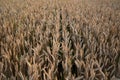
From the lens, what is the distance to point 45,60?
6.13ft

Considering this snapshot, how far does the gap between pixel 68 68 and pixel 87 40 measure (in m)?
0.67

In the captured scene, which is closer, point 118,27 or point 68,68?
point 68,68

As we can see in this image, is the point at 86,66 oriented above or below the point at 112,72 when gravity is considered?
above

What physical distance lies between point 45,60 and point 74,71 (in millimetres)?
268

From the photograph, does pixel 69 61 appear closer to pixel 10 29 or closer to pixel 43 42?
pixel 43 42

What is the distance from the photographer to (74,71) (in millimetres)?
1941

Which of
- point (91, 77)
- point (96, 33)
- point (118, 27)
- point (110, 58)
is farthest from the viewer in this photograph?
point (118, 27)

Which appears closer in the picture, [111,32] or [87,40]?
[87,40]

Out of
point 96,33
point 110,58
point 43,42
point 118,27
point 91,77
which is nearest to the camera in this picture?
point 91,77

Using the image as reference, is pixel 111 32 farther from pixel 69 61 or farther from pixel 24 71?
pixel 24 71

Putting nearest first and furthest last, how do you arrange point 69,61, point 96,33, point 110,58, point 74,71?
point 69,61, point 74,71, point 110,58, point 96,33

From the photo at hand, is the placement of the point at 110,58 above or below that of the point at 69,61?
below

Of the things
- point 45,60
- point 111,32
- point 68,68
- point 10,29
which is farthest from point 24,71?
point 111,32

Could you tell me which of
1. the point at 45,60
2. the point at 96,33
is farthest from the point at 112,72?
the point at 96,33
